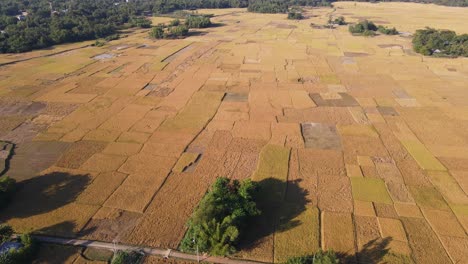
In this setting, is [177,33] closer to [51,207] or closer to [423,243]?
[51,207]

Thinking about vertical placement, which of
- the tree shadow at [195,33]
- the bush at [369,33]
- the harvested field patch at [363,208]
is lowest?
the harvested field patch at [363,208]

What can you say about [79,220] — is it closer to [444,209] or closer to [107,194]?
[107,194]

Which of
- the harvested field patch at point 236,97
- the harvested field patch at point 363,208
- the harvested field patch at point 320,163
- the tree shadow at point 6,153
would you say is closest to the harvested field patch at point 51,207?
the tree shadow at point 6,153

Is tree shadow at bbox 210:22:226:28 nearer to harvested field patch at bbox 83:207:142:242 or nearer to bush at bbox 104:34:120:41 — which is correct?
bush at bbox 104:34:120:41

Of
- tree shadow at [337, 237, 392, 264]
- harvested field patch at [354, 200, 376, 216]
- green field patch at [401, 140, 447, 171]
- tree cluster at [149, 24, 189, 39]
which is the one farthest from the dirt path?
tree cluster at [149, 24, 189, 39]

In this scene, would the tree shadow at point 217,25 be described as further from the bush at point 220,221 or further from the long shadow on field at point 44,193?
the bush at point 220,221

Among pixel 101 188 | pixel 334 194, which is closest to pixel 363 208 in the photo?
pixel 334 194
